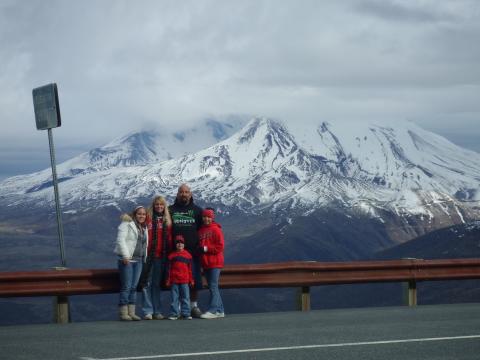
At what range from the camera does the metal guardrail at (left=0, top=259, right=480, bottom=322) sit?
14.6 metres

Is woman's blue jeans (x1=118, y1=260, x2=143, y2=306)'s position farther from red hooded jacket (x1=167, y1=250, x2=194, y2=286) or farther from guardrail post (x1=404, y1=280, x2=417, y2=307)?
guardrail post (x1=404, y1=280, x2=417, y2=307)

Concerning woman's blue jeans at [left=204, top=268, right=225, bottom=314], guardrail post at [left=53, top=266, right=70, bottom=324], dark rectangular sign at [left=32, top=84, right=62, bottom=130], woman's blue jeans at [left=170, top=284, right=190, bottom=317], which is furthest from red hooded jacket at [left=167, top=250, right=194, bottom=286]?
dark rectangular sign at [left=32, top=84, right=62, bottom=130]

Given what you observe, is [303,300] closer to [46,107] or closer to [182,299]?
[182,299]

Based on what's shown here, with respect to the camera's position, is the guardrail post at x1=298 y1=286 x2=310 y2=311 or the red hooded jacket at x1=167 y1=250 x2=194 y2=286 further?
the guardrail post at x1=298 y1=286 x2=310 y2=311

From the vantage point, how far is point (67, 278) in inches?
583

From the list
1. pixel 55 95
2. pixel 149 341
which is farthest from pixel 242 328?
pixel 55 95

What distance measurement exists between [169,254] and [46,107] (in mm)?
3243

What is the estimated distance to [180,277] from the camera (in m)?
14.9

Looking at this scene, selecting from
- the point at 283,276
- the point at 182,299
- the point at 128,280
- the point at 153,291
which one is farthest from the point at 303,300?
the point at 128,280

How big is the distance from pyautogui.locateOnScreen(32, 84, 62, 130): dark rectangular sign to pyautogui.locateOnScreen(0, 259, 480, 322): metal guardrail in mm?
2503

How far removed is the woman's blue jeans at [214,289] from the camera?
15188mm

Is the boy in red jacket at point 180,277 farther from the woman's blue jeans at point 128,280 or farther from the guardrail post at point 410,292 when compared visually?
the guardrail post at point 410,292

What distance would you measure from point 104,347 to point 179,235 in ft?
14.4

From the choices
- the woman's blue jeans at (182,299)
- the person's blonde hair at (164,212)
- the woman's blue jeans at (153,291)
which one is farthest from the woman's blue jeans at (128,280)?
the person's blonde hair at (164,212)
